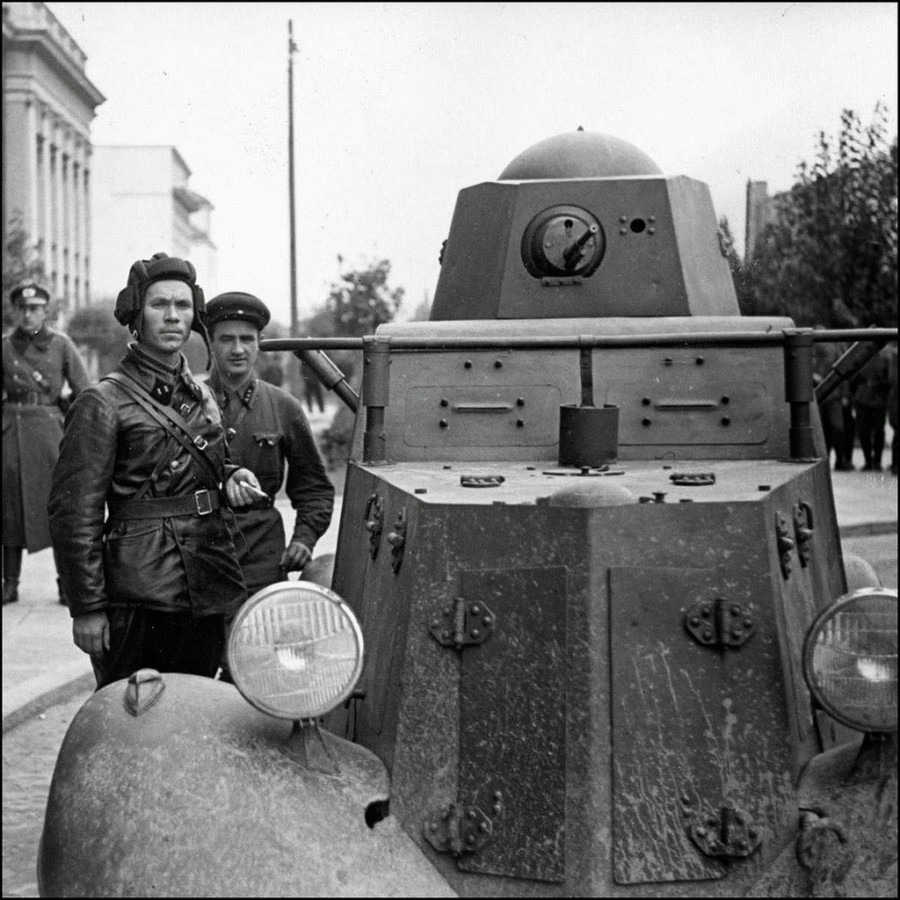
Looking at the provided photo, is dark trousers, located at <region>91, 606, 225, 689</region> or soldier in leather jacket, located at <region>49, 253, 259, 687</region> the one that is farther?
dark trousers, located at <region>91, 606, 225, 689</region>

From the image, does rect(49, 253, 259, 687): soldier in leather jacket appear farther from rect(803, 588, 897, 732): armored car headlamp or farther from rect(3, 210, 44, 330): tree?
rect(3, 210, 44, 330): tree

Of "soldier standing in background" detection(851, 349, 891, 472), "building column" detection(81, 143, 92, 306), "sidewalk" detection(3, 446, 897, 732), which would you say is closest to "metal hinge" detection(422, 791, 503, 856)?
"sidewalk" detection(3, 446, 897, 732)

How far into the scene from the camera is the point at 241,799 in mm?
3160

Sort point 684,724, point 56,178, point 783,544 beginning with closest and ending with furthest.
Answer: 1. point 684,724
2. point 783,544
3. point 56,178

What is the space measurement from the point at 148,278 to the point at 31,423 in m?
6.19

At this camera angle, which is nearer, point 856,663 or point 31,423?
point 856,663

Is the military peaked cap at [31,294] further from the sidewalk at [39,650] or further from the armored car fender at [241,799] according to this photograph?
the armored car fender at [241,799]

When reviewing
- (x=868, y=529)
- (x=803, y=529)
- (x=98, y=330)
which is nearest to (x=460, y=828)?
(x=803, y=529)

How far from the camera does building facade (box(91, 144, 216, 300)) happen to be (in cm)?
778

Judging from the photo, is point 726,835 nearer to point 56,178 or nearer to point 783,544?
point 783,544

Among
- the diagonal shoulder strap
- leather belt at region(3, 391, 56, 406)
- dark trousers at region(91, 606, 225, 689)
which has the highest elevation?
leather belt at region(3, 391, 56, 406)

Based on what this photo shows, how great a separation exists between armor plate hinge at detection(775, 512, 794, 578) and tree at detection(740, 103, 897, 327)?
43.7ft

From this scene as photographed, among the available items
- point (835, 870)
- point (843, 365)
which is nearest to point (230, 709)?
point (835, 870)

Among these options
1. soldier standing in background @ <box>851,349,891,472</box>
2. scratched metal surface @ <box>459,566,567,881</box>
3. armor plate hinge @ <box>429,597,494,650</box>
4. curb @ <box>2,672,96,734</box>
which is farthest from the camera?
soldier standing in background @ <box>851,349,891,472</box>
